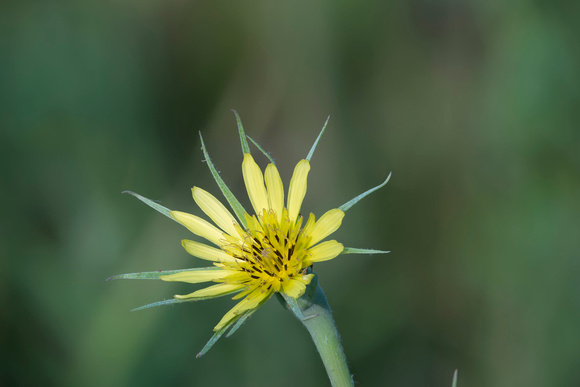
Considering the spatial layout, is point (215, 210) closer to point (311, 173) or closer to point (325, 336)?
point (325, 336)

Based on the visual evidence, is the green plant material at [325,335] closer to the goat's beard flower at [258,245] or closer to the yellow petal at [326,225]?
the goat's beard flower at [258,245]

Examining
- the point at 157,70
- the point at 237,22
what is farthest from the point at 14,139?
the point at 237,22

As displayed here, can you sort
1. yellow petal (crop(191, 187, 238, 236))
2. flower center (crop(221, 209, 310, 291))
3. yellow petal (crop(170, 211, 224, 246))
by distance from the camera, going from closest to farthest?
1. flower center (crop(221, 209, 310, 291))
2. yellow petal (crop(170, 211, 224, 246))
3. yellow petal (crop(191, 187, 238, 236))

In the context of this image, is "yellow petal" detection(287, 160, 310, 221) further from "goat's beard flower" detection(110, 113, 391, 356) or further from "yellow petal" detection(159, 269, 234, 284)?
"yellow petal" detection(159, 269, 234, 284)

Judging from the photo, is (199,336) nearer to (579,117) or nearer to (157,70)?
(157,70)

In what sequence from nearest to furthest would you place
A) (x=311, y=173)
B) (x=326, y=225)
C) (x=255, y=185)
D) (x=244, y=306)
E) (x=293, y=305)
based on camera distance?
(x=293, y=305), (x=244, y=306), (x=326, y=225), (x=255, y=185), (x=311, y=173)

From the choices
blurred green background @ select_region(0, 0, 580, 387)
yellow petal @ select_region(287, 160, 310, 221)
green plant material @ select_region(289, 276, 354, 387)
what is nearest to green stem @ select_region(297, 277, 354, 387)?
green plant material @ select_region(289, 276, 354, 387)

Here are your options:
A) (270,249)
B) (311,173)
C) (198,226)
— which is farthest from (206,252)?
(311,173)

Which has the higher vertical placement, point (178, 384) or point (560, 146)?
point (560, 146)
